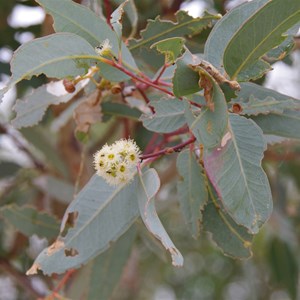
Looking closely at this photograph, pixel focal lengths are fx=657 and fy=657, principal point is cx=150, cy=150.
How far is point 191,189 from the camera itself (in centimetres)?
105

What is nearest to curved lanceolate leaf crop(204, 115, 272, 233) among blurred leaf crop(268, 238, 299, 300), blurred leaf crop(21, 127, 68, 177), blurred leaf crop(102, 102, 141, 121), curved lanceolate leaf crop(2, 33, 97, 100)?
curved lanceolate leaf crop(2, 33, 97, 100)

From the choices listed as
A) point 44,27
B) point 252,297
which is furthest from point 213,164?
point 252,297

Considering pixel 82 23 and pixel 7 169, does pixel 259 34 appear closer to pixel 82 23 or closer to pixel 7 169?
pixel 82 23

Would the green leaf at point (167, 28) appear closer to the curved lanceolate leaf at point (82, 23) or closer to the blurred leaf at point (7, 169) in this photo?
the curved lanceolate leaf at point (82, 23)

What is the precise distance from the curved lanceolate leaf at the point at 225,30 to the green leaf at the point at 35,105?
337 millimetres

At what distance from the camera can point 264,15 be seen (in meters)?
0.83

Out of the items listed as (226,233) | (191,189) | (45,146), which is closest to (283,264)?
(45,146)

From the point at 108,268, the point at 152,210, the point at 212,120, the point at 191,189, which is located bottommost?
the point at 108,268

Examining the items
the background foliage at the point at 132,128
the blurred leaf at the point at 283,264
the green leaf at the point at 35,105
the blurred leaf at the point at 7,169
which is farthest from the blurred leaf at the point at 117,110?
the blurred leaf at the point at 283,264

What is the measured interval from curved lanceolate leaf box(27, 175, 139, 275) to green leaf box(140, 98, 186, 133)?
12 centimetres

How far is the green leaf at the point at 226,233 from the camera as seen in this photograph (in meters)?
1.12

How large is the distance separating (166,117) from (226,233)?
11.4 inches

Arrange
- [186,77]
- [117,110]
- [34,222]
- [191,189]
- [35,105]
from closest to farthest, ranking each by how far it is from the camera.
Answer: [186,77], [191,189], [35,105], [117,110], [34,222]

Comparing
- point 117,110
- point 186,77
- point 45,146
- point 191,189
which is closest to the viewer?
point 186,77
